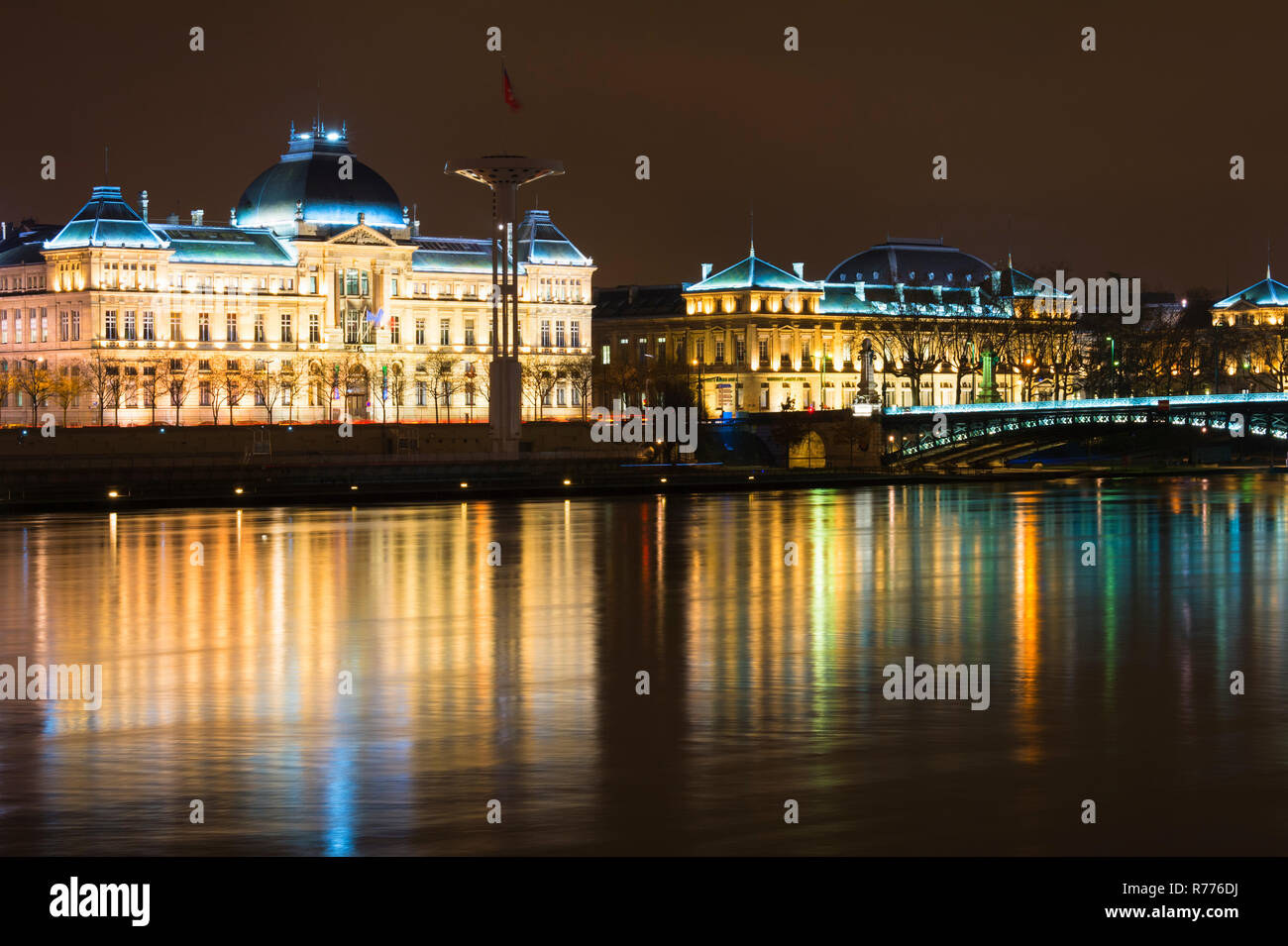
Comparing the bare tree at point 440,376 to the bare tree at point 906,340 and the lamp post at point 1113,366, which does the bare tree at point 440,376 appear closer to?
the bare tree at point 906,340

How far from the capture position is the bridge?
11575cm

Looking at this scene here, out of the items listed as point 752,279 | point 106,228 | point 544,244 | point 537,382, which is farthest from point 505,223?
point 752,279

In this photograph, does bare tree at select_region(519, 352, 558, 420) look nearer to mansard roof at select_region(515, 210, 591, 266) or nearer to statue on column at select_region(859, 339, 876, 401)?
mansard roof at select_region(515, 210, 591, 266)

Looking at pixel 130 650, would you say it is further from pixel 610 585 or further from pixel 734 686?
pixel 610 585

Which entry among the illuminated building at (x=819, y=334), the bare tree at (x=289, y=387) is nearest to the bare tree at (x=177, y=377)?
the bare tree at (x=289, y=387)

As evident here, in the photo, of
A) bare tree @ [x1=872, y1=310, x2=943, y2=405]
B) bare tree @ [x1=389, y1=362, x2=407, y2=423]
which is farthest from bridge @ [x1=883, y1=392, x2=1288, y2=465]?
bare tree @ [x1=389, y1=362, x2=407, y2=423]

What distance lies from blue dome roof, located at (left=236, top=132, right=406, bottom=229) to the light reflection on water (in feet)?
334

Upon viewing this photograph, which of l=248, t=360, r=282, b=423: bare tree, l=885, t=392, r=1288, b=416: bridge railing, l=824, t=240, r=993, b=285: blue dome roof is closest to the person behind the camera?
l=885, t=392, r=1288, b=416: bridge railing

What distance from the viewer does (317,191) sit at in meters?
147

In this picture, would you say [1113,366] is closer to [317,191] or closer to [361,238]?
[361,238]

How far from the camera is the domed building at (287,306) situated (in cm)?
13188

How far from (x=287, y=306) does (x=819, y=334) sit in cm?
5344

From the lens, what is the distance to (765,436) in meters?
131
